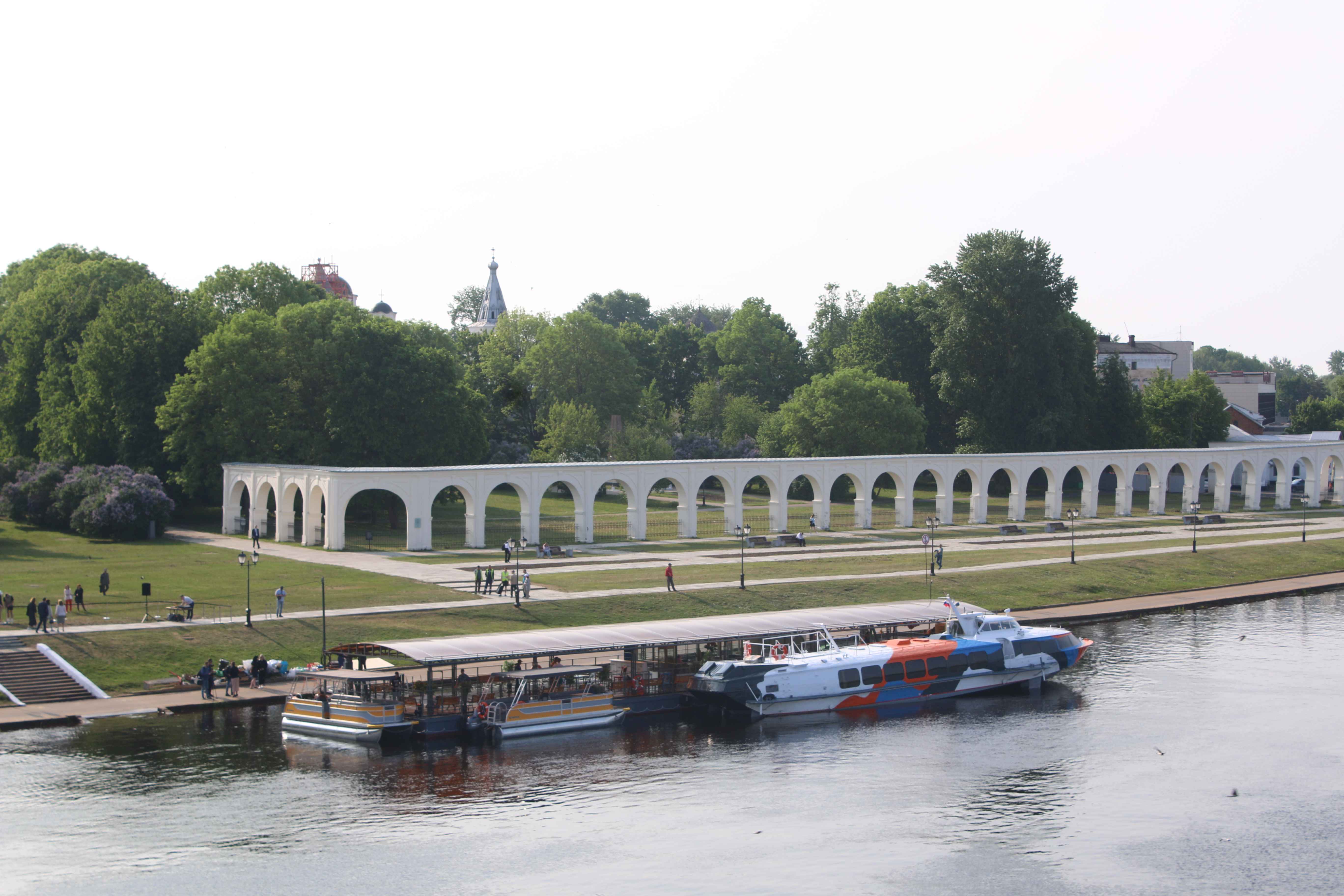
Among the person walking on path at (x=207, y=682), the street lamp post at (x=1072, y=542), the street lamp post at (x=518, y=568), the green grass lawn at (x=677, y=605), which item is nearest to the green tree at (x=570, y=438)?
the street lamp post at (x=518, y=568)

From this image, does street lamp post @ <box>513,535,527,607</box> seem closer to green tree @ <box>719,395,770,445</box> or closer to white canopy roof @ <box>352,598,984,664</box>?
white canopy roof @ <box>352,598,984,664</box>

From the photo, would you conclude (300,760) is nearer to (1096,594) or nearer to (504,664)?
(504,664)

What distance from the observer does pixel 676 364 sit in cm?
17288

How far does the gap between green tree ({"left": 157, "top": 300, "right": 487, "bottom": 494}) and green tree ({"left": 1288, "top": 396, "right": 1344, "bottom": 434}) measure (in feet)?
388

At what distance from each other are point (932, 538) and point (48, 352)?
6480 cm

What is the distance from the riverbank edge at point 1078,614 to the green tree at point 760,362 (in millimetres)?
80434

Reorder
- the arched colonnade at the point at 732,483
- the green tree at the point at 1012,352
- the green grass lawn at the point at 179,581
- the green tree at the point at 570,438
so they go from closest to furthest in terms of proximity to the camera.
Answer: the green grass lawn at the point at 179,581 → the arched colonnade at the point at 732,483 → the green tree at the point at 570,438 → the green tree at the point at 1012,352

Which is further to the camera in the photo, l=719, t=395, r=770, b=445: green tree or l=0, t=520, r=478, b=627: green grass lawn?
l=719, t=395, r=770, b=445: green tree

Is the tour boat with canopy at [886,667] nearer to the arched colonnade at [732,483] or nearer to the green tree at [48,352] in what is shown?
the arched colonnade at [732,483]

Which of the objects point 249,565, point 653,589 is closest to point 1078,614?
point 653,589

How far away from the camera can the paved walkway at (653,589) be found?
55.3m

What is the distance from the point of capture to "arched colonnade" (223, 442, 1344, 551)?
7925 centimetres

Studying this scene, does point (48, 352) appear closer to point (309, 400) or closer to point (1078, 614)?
point (309, 400)

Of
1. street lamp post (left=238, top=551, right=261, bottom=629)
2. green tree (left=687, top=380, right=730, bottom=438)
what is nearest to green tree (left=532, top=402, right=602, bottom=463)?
green tree (left=687, top=380, right=730, bottom=438)
